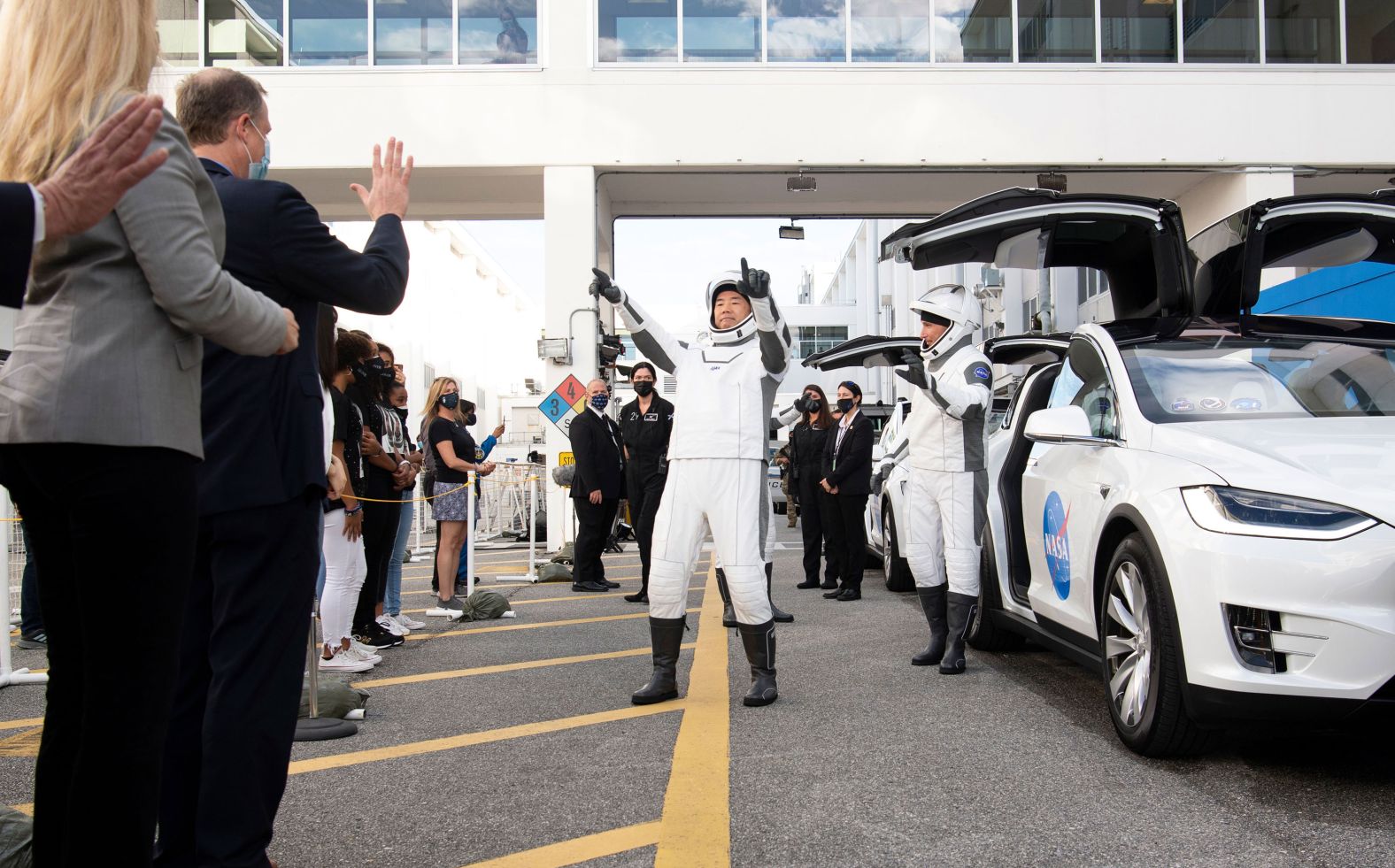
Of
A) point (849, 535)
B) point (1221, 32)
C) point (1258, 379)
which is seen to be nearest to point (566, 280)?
point (849, 535)

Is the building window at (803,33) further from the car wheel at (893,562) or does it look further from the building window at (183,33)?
the car wheel at (893,562)

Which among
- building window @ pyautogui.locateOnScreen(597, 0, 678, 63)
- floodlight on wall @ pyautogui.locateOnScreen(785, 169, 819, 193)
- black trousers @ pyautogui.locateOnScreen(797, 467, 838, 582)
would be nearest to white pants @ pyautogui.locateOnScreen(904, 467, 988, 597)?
black trousers @ pyautogui.locateOnScreen(797, 467, 838, 582)

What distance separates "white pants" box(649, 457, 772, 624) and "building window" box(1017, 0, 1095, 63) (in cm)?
1471

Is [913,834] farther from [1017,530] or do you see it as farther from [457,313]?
[457,313]

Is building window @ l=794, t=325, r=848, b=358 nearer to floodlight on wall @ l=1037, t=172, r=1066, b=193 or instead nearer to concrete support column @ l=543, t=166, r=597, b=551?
floodlight on wall @ l=1037, t=172, r=1066, b=193

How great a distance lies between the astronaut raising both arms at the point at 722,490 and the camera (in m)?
5.40

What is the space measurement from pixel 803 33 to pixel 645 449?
32.2 ft

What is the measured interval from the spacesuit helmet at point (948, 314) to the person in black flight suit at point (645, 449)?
14.9ft

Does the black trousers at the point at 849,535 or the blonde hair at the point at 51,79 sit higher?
the blonde hair at the point at 51,79

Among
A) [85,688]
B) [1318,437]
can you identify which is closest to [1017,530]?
[1318,437]

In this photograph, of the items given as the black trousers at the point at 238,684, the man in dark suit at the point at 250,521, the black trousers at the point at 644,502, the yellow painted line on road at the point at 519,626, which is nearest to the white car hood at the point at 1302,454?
the man in dark suit at the point at 250,521

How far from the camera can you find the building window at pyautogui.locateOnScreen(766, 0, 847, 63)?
59.5 feet

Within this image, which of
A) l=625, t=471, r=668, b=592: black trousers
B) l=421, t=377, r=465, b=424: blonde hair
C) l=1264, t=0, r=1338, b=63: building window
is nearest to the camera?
l=421, t=377, r=465, b=424: blonde hair

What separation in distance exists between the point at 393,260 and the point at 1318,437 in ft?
10.3
